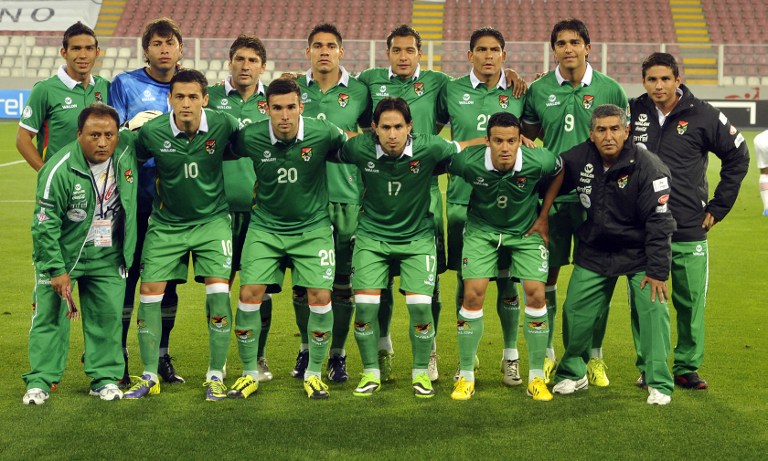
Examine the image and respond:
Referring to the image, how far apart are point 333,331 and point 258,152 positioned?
1.27 metres

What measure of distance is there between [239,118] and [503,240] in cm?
184

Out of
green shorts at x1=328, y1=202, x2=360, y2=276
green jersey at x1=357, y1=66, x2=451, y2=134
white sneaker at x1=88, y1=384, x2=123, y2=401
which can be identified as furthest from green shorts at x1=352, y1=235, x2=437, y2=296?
white sneaker at x1=88, y1=384, x2=123, y2=401

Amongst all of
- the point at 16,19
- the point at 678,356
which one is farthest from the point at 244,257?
the point at 16,19

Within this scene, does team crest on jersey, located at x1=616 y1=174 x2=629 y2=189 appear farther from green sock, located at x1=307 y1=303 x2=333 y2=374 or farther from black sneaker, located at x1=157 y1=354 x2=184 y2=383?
black sneaker, located at x1=157 y1=354 x2=184 y2=383

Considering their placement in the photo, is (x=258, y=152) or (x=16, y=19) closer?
(x=258, y=152)

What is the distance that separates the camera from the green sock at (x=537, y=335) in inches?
237

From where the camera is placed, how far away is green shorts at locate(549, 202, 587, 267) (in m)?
6.33

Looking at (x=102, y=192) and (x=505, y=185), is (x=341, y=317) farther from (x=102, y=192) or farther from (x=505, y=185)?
(x=102, y=192)

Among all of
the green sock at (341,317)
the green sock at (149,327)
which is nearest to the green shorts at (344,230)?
the green sock at (341,317)

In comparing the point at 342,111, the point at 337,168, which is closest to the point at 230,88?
the point at 342,111

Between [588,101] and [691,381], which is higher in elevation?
[588,101]

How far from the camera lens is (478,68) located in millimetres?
6516

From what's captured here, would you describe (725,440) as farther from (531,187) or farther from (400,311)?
(400,311)

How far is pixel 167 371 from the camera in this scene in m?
6.29
